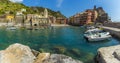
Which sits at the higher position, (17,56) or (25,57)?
(17,56)

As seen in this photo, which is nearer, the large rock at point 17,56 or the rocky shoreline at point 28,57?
the rocky shoreline at point 28,57

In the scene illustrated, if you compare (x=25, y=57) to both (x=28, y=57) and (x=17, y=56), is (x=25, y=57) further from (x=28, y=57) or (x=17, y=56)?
(x=17, y=56)

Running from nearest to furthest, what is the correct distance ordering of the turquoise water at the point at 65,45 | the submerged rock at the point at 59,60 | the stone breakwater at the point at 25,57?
the submerged rock at the point at 59,60 < the stone breakwater at the point at 25,57 < the turquoise water at the point at 65,45

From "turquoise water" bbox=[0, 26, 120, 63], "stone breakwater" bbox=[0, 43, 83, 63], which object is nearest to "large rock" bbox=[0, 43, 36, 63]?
"stone breakwater" bbox=[0, 43, 83, 63]

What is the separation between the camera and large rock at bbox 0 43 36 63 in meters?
16.3

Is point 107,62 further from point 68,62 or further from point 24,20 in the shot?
point 24,20

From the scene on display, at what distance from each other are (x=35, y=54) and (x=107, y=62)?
6.39 m

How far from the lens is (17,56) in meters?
16.6

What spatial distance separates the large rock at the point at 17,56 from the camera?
53.3 feet

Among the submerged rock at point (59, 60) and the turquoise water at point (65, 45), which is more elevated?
the submerged rock at point (59, 60)

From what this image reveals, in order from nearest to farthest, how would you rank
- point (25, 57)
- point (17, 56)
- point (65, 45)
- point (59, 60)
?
1. point (59, 60)
2. point (17, 56)
3. point (25, 57)
4. point (65, 45)

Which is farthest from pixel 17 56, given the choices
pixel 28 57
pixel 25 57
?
pixel 28 57

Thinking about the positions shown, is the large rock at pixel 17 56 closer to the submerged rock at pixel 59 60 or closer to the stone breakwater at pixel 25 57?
the stone breakwater at pixel 25 57

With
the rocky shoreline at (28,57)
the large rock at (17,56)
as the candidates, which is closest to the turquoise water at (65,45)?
the rocky shoreline at (28,57)
